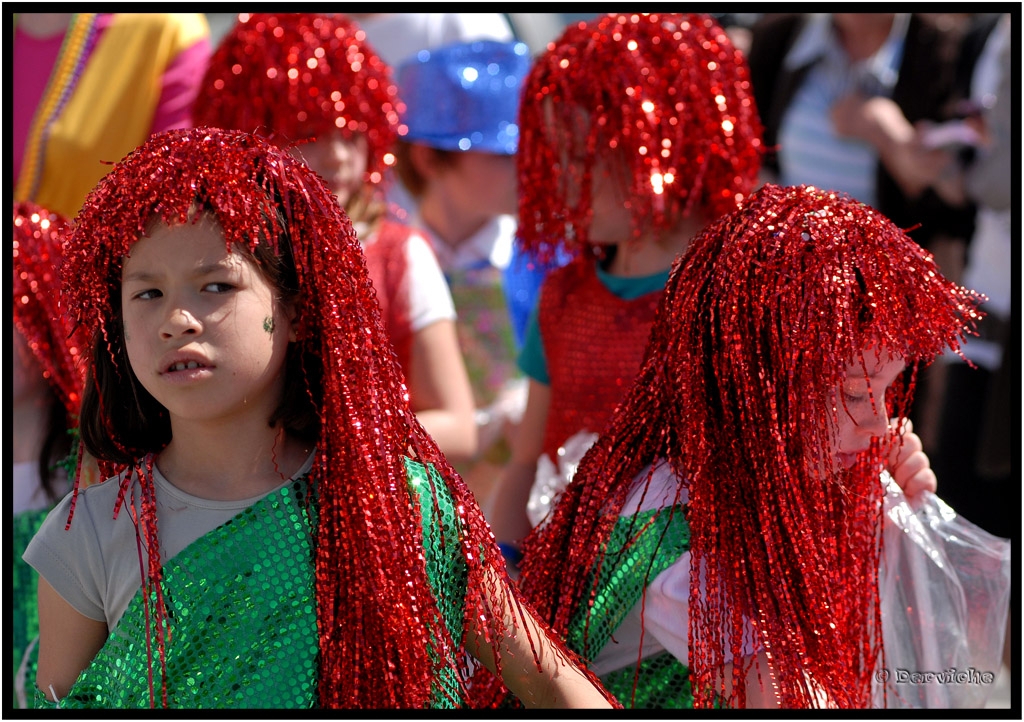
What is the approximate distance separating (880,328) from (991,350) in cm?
211

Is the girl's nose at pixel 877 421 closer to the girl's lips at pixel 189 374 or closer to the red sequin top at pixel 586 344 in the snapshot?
the red sequin top at pixel 586 344

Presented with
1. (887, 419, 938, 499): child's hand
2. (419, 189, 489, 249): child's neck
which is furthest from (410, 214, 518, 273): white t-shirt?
(887, 419, 938, 499): child's hand

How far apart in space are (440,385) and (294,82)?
28.9 inches

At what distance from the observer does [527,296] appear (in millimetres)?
3361

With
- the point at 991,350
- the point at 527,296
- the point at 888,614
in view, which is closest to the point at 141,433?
the point at 888,614

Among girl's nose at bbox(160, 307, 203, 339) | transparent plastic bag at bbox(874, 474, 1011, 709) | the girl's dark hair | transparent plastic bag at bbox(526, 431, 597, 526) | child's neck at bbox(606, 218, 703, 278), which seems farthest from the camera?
child's neck at bbox(606, 218, 703, 278)

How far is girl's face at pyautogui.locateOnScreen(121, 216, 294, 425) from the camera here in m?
1.58

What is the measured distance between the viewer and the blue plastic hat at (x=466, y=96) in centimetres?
332

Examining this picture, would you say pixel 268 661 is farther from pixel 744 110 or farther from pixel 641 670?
pixel 744 110

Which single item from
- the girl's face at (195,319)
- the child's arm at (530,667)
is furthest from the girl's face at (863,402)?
the girl's face at (195,319)

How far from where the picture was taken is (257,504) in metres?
1.64

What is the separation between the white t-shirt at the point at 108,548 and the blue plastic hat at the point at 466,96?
1855mm

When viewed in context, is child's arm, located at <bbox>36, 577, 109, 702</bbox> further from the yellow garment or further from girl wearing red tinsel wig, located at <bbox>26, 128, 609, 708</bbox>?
the yellow garment

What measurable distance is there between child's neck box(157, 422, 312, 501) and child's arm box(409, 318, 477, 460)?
44.6 inches
